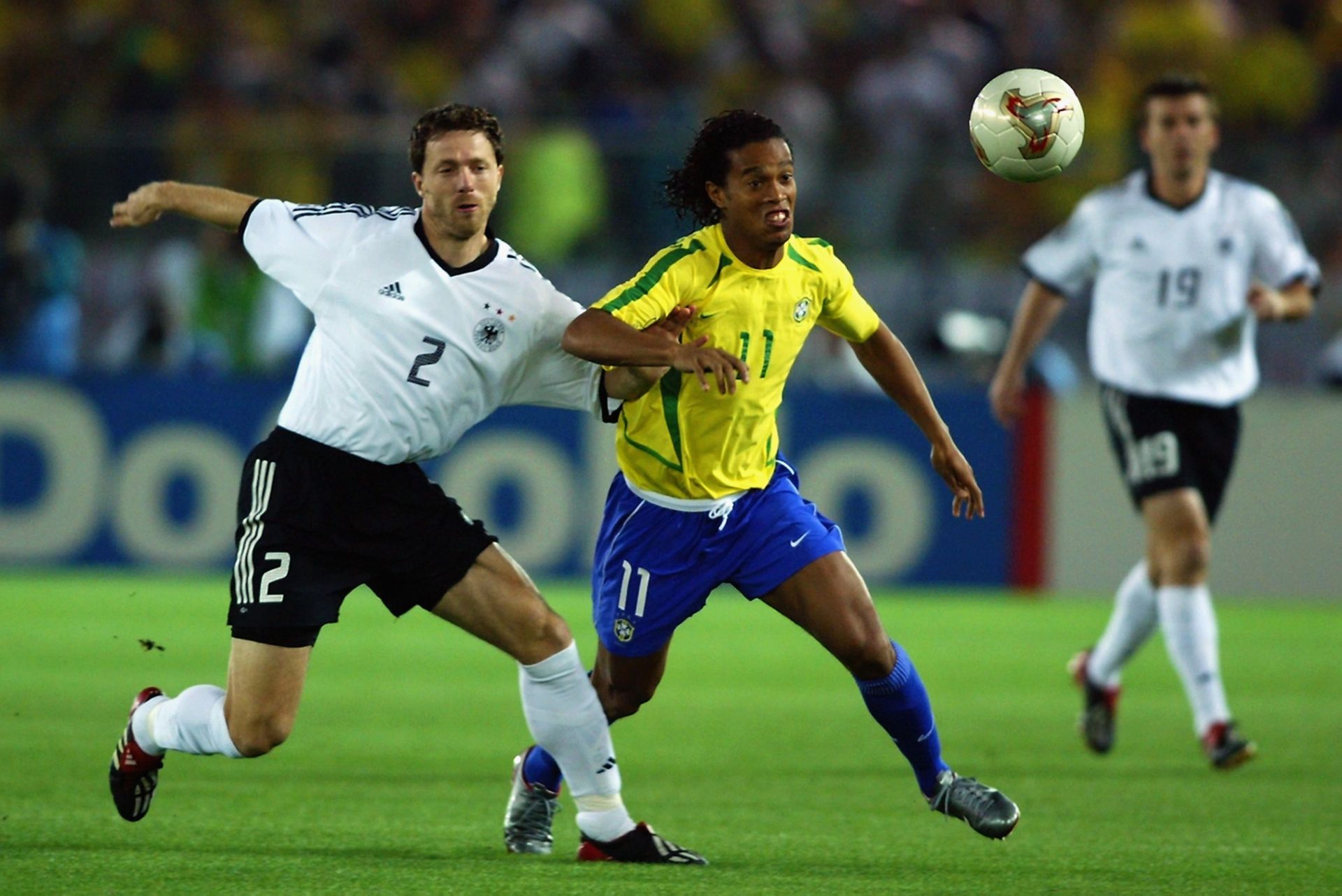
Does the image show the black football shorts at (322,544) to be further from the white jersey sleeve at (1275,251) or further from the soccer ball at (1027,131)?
the white jersey sleeve at (1275,251)

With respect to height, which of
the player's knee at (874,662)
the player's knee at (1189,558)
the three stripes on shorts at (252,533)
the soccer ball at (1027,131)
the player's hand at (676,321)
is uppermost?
the soccer ball at (1027,131)

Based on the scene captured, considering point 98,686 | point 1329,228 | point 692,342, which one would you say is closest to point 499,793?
point 692,342

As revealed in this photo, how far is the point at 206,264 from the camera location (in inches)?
560

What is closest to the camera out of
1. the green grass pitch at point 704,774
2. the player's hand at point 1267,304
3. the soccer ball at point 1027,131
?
→ the green grass pitch at point 704,774

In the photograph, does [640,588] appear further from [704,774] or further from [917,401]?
[704,774]

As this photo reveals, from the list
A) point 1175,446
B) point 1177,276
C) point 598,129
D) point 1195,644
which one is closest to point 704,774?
point 1195,644

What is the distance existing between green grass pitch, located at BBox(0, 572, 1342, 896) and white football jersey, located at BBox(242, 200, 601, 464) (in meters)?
1.20

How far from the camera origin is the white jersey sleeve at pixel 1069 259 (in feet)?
28.1

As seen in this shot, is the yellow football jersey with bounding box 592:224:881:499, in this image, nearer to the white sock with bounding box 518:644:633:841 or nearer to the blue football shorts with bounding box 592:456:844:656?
the blue football shorts with bounding box 592:456:844:656

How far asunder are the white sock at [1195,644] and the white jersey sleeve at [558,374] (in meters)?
3.09

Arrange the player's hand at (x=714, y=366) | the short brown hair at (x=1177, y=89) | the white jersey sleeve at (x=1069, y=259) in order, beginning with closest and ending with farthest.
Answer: the player's hand at (x=714, y=366) → the short brown hair at (x=1177, y=89) → the white jersey sleeve at (x=1069, y=259)

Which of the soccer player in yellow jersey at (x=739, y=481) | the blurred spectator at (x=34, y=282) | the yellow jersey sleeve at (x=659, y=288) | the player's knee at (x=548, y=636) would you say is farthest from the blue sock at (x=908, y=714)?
the blurred spectator at (x=34, y=282)

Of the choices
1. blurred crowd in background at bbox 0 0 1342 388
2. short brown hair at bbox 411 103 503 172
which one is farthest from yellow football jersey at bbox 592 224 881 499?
blurred crowd in background at bbox 0 0 1342 388

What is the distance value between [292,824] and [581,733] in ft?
3.50
